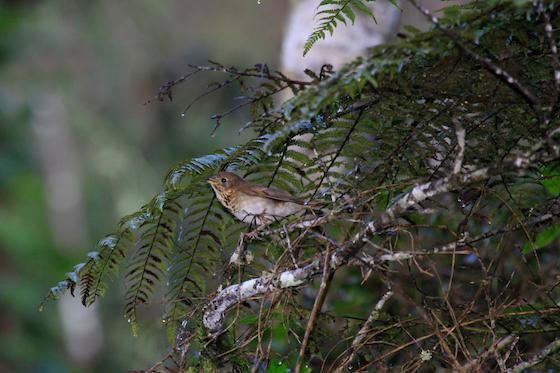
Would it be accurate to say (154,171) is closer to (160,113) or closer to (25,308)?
(160,113)

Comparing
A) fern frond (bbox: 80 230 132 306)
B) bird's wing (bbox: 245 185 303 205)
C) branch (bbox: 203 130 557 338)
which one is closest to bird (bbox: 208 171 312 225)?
Answer: bird's wing (bbox: 245 185 303 205)

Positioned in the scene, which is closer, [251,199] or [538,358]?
[538,358]

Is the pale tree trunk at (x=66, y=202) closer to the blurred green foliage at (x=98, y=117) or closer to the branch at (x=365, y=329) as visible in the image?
the blurred green foliage at (x=98, y=117)

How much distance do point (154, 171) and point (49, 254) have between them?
1926 millimetres

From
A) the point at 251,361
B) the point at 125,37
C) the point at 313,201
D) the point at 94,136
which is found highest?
the point at 125,37

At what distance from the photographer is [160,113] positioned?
11.7 metres

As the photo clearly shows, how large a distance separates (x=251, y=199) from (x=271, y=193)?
18 centimetres

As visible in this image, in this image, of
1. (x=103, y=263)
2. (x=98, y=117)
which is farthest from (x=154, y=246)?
(x=98, y=117)

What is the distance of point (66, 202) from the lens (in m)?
14.8

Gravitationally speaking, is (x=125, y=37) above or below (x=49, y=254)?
above

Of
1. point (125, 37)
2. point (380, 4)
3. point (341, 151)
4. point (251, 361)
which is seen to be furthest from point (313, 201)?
point (125, 37)

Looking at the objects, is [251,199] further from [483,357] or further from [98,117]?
[98,117]

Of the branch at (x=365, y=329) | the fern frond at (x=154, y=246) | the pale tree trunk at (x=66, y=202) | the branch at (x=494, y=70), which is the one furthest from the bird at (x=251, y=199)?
the pale tree trunk at (x=66, y=202)

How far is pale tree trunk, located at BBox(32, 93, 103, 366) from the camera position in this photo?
13.2 meters
